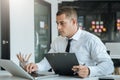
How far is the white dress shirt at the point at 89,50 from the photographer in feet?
7.89

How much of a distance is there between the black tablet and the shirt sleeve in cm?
15

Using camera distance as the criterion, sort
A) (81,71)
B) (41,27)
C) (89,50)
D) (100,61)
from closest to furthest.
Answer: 1. (81,71)
2. (100,61)
3. (89,50)
4. (41,27)

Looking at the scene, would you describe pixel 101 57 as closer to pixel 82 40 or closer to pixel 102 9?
pixel 82 40

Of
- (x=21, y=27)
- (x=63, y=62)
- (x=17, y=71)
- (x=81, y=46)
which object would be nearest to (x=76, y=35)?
(x=81, y=46)

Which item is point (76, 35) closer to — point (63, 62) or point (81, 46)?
point (81, 46)

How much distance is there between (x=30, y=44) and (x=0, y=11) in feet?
4.15

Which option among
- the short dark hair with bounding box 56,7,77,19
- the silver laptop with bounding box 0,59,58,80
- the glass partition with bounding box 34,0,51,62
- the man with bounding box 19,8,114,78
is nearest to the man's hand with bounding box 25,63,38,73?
the man with bounding box 19,8,114,78

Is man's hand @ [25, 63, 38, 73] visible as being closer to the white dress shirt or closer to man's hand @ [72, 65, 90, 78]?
the white dress shirt

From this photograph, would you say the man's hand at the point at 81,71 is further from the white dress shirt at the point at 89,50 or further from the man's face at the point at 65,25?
the man's face at the point at 65,25

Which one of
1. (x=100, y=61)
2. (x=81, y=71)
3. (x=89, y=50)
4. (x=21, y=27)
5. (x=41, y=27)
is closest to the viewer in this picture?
(x=81, y=71)

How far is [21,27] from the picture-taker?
20.6 feet

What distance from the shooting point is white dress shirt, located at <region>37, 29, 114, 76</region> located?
7.89ft

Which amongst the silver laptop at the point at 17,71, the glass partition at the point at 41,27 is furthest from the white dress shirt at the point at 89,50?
the glass partition at the point at 41,27

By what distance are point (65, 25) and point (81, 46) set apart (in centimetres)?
24
